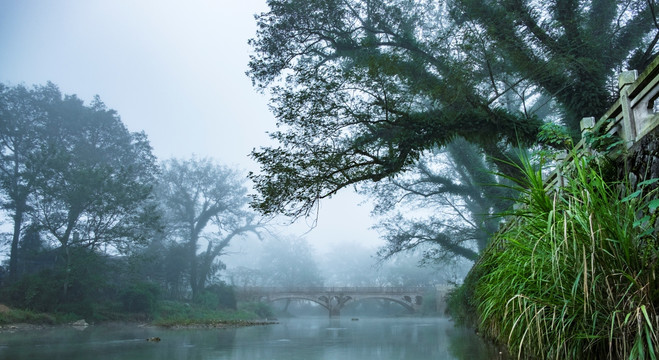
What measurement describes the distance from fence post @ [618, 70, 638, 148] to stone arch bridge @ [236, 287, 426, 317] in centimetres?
3332

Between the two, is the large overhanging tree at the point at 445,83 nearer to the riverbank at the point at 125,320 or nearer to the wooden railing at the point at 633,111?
the wooden railing at the point at 633,111

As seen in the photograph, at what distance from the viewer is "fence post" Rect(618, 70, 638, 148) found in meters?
4.00

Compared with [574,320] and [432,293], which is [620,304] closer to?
[574,320]

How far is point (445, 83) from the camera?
356 inches

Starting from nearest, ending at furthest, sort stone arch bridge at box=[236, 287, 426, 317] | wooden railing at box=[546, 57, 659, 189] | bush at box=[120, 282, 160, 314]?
1. wooden railing at box=[546, 57, 659, 189]
2. bush at box=[120, 282, 160, 314]
3. stone arch bridge at box=[236, 287, 426, 317]

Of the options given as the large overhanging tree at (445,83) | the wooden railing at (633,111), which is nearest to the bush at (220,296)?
the large overhanging tree at (445,83)

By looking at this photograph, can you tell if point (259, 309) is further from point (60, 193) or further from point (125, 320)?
point (60, 193)

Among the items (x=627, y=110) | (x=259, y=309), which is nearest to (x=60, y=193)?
(x=259, y=309)

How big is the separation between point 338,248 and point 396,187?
52.3 m

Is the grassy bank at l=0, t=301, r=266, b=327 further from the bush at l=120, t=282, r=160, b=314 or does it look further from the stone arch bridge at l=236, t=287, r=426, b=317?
the stone arch bridge at l=236, t=287, r=426, b=317

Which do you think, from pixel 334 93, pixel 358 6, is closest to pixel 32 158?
pixel 358 6

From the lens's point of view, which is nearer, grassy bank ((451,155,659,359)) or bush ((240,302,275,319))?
grassy bank ((451,155,659,359))

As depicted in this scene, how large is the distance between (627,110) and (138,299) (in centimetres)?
2222

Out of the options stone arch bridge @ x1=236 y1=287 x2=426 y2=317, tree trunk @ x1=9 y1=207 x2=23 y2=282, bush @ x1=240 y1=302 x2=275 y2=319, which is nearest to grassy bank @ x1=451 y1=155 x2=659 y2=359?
tree trunk @ x1=9 y1=207 x2=23 y2=282
